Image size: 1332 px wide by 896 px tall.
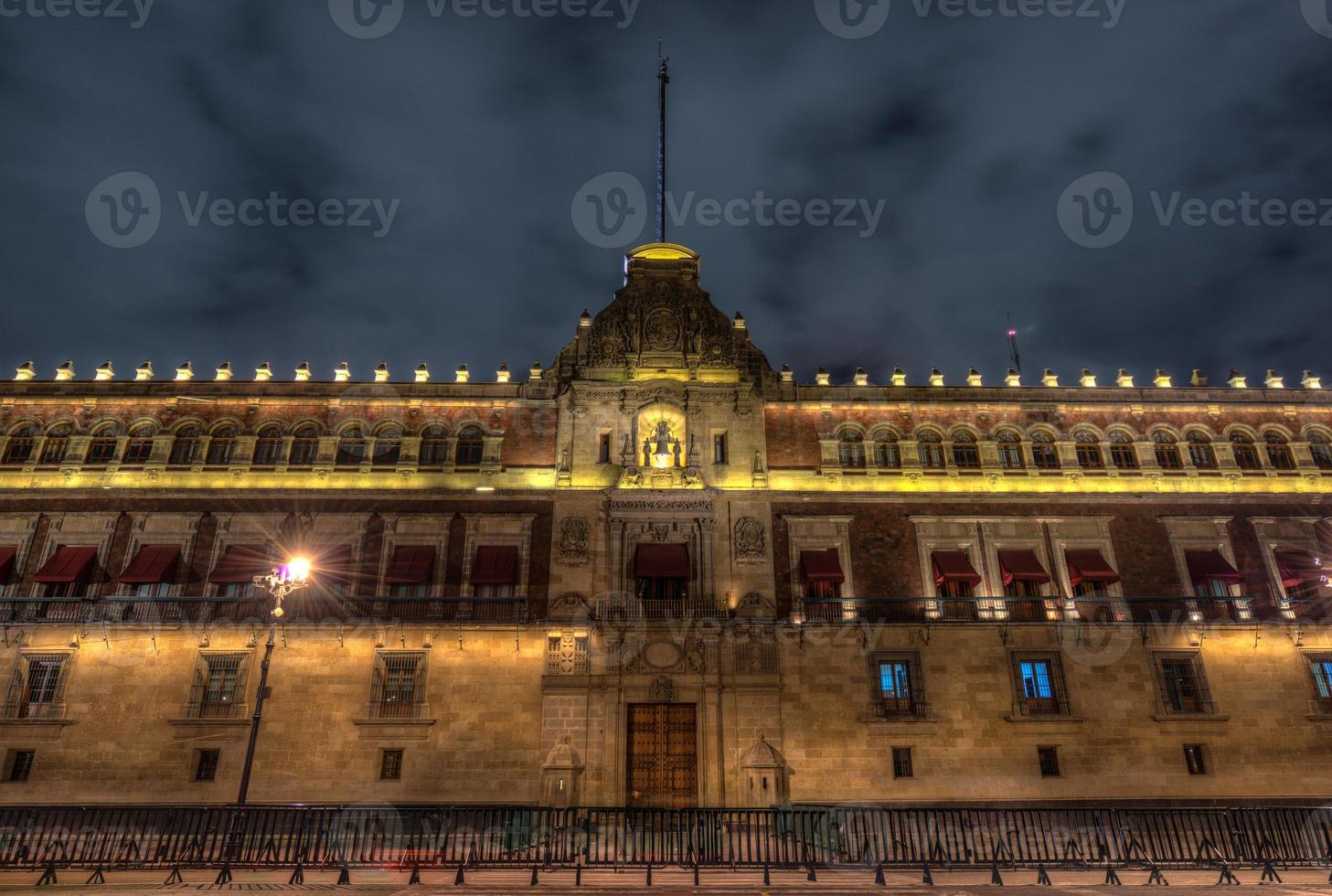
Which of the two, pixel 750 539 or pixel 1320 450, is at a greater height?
pixel 1320 450

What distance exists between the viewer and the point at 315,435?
2834 cm

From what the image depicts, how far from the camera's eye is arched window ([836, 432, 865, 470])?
1112 inches

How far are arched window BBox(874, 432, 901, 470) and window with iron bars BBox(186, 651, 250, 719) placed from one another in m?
23.3

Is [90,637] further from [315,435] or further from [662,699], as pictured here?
[662,699]

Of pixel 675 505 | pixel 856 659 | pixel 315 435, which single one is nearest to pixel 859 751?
pixel 856 659

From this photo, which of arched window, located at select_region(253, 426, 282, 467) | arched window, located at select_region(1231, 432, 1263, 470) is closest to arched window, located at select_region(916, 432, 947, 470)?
arched window, located at select_region(1231, 432, 1263, 470)

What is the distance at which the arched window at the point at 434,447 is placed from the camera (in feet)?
91.7

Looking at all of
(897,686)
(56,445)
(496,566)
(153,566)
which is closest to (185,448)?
(56,445)

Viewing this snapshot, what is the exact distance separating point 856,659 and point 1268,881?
11758 millimetres

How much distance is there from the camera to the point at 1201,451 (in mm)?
28938

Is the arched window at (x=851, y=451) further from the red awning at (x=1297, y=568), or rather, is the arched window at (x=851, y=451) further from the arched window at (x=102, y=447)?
the arched window at (x=102, y=447)

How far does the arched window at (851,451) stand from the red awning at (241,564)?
20.7 metres

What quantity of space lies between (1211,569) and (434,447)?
28613mm

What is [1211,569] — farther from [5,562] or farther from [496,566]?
[5,562]
